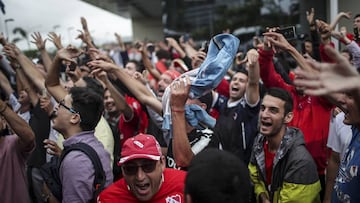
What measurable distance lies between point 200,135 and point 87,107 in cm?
80

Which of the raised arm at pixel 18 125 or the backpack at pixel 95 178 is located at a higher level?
the raised arm at pixel 18 125

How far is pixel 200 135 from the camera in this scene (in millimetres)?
2561

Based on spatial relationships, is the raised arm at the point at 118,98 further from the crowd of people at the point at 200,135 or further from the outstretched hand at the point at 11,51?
the outstretched hand at the point at 11,51

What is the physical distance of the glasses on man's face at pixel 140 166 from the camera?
1994 mm

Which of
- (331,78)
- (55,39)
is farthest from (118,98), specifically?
(331,78)

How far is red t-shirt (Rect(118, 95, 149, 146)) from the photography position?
13.3ft

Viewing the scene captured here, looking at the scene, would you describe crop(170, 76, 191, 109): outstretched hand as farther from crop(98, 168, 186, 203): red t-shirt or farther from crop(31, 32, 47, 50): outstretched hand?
crop(31, 32, 47, 50): outstretched hand

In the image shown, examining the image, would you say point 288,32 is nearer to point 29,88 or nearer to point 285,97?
point 285,97

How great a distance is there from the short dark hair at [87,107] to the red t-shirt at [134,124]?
1.35 metres

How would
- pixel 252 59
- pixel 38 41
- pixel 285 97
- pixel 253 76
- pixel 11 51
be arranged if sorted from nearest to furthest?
1. pixel 285 97
2. pixel 252 59
3. pixel 253 76
4. pixel 11 51
5. pixel 38 41

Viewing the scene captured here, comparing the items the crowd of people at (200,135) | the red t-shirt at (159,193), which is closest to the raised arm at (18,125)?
the crowd of people at (200,135)

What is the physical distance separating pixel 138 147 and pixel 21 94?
2965 millimetres

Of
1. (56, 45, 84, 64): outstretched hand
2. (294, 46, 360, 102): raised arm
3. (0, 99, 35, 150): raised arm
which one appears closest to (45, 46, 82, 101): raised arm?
(56, 45, 84, 64): outstretched hand

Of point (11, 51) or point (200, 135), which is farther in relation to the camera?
point (11, 51)
